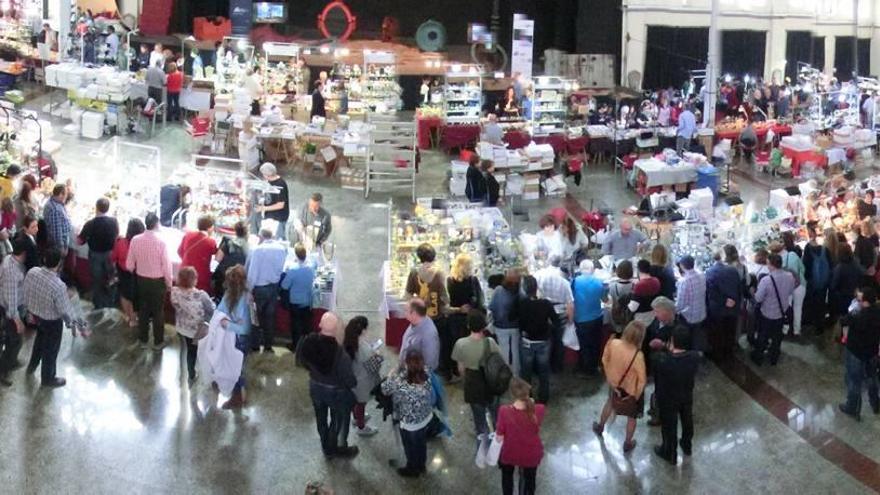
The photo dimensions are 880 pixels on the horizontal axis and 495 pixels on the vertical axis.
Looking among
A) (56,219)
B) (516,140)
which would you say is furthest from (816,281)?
(516,140)

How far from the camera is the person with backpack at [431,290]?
1017 cm

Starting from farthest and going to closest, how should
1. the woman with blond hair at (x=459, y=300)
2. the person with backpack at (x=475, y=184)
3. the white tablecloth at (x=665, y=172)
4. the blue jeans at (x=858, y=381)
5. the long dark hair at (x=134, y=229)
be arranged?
the white tablecloth at (x=665, y=172), the person with backpack at (x=475, y=184), the long dark hair at (x=134, y=229), the woman with blond hair at (x=459, y=300), the blue jeans at (x=858, y=381)

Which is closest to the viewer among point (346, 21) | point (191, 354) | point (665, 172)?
point (191, 354)

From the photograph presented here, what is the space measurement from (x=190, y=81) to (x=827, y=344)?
499 inches

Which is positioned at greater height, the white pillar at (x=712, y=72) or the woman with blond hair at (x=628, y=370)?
the white pillar at (x=712, y=72)

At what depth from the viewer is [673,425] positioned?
29.2ft

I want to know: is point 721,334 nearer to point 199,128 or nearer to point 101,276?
point 101,276

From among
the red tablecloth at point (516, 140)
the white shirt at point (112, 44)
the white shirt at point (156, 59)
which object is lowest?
the red tablecloth at point (516, 140)

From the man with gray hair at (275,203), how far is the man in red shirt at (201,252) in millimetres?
1617

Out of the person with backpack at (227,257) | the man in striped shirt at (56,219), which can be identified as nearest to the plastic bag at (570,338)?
the person with backpack at (227,257)

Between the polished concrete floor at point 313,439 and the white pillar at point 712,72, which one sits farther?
the white pillar at point 712,72

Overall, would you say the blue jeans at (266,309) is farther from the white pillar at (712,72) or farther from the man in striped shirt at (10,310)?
the white pillar at (712,72)

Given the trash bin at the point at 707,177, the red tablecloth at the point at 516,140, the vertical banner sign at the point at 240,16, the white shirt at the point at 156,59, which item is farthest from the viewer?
the vertical banner sign at the point at 240,16

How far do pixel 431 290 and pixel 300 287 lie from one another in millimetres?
1185
